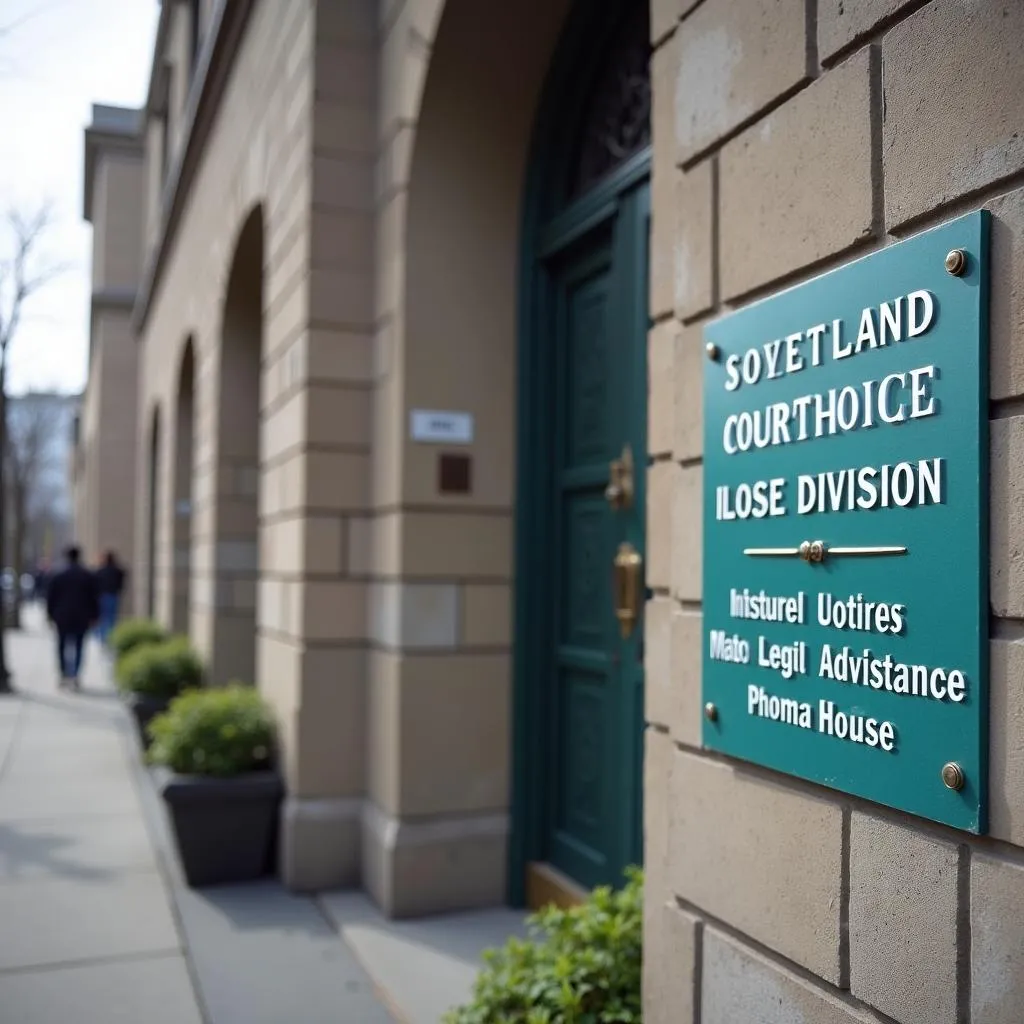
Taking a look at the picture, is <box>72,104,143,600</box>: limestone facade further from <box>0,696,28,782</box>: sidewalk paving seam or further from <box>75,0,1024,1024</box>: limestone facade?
<box>75,0,1024,1024</box>: limestone facade

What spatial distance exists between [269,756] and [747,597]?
3942mm

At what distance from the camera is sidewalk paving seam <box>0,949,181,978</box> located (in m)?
4.08

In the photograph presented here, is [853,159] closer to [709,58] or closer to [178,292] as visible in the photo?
[709,58]

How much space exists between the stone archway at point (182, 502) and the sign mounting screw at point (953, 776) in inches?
430

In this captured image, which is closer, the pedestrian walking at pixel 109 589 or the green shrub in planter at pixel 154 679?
the green shrub in planter at pixel 154 679

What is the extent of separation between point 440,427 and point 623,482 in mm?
1112

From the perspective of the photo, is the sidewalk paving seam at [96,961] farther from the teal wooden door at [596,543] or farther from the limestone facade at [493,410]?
the teal wooden door at [596,543]

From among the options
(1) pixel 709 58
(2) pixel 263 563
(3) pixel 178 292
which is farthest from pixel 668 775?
(3) pixel 178 292

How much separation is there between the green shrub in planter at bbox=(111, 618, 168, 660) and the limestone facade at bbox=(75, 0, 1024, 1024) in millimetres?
1854

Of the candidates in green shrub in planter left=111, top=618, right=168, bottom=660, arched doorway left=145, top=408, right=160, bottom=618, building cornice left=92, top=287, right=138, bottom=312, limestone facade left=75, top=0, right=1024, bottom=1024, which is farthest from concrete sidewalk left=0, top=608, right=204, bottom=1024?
building cornice left=92, top=287, right=138, bottom=312

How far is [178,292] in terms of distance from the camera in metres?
11.8

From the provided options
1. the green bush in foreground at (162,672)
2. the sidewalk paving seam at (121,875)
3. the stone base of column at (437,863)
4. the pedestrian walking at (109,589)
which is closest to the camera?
the stone base of column at (437,863)

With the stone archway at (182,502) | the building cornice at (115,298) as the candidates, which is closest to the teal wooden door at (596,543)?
the stone archway at (182,502)

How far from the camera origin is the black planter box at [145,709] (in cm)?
830
